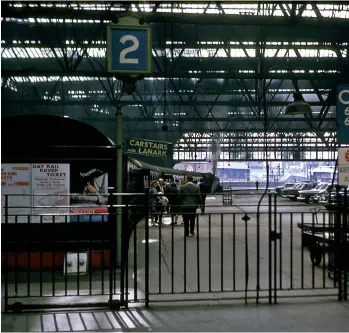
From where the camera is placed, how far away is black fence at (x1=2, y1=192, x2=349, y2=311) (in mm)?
6340

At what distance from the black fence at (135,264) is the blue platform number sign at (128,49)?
218 centimetres

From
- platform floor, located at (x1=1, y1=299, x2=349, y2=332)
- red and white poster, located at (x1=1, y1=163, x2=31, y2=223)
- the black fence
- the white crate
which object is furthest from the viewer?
red and white poster, located at (x1=1, y1=163, x2=31, y2=223)

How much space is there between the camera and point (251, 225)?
60.2ft

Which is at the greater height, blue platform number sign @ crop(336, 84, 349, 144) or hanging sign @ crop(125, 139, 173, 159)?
blue platform number sign @ crop(336, 84, 349, 144)

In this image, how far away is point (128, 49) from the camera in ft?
24.6

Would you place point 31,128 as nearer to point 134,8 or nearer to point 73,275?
point 73,275

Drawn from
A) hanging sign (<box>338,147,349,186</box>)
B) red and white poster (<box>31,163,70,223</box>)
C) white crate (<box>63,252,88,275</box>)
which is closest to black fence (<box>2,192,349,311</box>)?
white crate (<box>63,252,88,275</box>)

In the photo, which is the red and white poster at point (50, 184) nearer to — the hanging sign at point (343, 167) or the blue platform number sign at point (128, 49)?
the blue platform number sign at point (128, 49)

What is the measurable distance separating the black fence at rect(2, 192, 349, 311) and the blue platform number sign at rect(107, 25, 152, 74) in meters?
2.18

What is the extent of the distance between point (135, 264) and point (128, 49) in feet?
11.5

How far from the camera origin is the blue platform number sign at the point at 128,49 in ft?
24.3

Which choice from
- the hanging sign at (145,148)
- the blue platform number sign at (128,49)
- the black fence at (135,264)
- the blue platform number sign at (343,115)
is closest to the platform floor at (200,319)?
the black fence at (135,264)

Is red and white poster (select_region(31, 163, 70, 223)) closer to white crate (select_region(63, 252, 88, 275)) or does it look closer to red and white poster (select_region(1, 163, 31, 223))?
red and white poster (select_region(1, 163, 31, 223))

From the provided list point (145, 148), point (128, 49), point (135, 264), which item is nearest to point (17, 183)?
point (128, 49)
